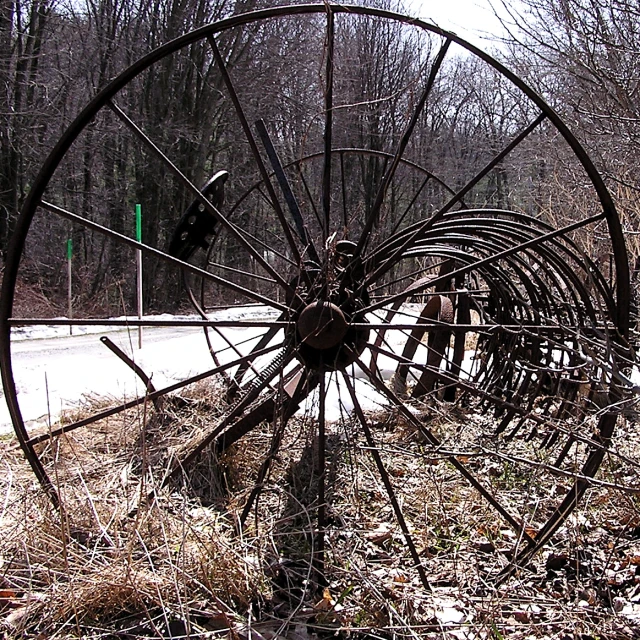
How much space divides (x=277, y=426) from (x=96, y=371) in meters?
2.99

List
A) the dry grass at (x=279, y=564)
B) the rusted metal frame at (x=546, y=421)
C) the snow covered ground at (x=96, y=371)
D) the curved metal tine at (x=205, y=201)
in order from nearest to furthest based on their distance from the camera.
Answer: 1. the rusted metal frame at (x=546, y=421)
2. the dry grass at (x=279, y=564)
3. the curved metal tine at (x=205, y=201)
4. the snow covered ground at (x=96, y=371)

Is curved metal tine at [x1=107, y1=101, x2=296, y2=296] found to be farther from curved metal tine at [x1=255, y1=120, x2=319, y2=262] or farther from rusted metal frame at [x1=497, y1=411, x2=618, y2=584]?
rusted metal frame at [x1=497, y1=411, x2=618, y2=584]

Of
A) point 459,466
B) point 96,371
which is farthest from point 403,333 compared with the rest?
point 96,371

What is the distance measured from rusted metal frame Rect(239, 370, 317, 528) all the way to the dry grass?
9 centimetres

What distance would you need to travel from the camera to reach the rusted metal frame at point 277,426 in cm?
246

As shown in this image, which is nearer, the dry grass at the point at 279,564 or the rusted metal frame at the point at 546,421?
the rusted metal frame at the point at 546,421

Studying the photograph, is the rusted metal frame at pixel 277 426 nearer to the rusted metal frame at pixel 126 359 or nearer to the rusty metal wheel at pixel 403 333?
the rusty metal wheel at pixel 403 333

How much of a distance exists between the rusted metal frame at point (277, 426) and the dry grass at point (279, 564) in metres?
0.09

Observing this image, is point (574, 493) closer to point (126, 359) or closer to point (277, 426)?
point (277, 426)

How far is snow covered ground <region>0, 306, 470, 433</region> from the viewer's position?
4168mm

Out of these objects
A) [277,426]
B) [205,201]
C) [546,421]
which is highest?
[205,201]

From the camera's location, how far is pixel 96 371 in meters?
5.25

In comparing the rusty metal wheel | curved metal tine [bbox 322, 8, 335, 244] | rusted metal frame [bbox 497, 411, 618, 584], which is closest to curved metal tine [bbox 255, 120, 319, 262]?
the rusty metal wheel

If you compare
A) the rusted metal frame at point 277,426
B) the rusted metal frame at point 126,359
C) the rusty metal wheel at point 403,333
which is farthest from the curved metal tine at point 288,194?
the rusted metal frame at point 126,359
